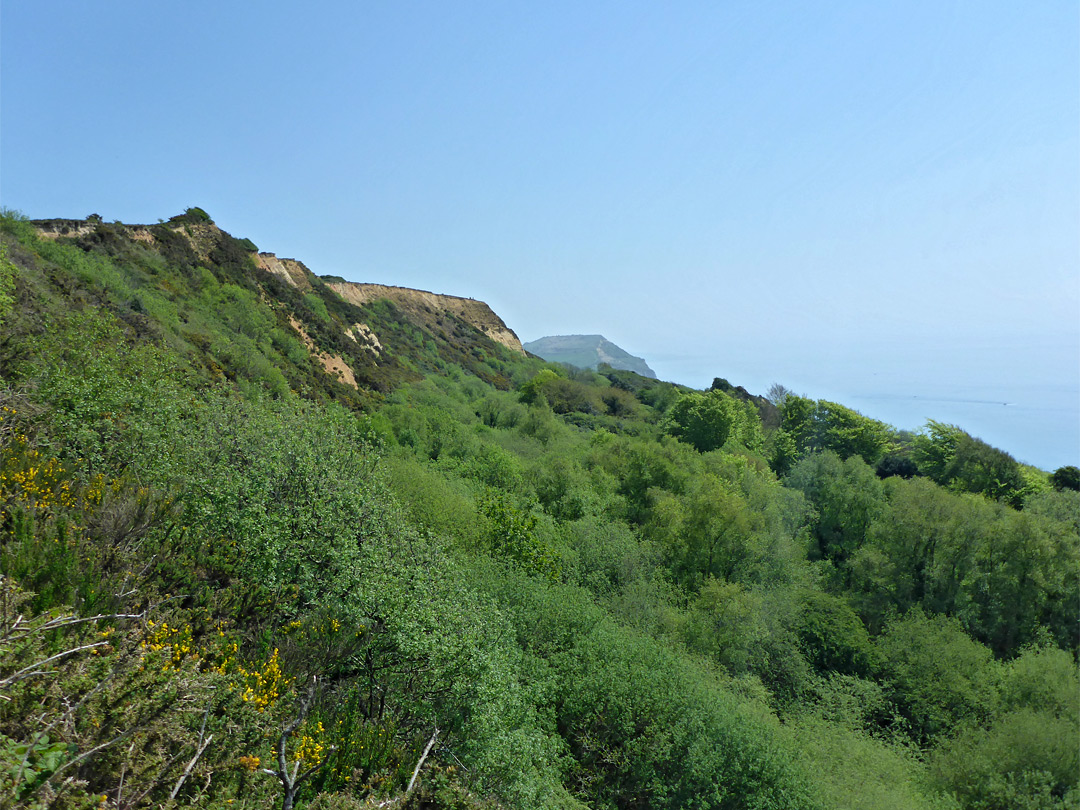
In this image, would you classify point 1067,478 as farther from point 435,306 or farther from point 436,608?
point 435,306

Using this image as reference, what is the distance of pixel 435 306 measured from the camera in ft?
282

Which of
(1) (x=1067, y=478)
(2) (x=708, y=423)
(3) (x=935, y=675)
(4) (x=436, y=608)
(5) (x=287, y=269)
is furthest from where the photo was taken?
(5) (x=287, y=269)

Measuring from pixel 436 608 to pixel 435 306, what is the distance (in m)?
78.1

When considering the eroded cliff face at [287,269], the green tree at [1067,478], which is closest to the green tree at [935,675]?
the green tree at [1067,478]

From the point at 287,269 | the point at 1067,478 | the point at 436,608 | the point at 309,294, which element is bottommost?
the point at 436,608

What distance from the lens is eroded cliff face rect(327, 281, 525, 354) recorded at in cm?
7294

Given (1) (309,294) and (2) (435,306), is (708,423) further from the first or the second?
(2) (435,306)

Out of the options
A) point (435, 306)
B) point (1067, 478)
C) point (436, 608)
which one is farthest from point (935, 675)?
point (435, 306)

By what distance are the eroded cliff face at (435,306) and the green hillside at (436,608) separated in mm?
38197

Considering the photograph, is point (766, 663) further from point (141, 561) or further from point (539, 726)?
point (141, 561)

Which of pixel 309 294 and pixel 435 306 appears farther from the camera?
pixel 435 306

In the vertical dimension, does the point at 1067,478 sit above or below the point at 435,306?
below

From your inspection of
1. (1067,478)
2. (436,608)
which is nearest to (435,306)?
(1067,478)

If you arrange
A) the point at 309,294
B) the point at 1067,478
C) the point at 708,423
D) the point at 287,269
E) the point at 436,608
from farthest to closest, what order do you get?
the point at 287,269 → the point at 309,294 → the point at 708,423 → the point at 1067,478 → the point at 436,608
